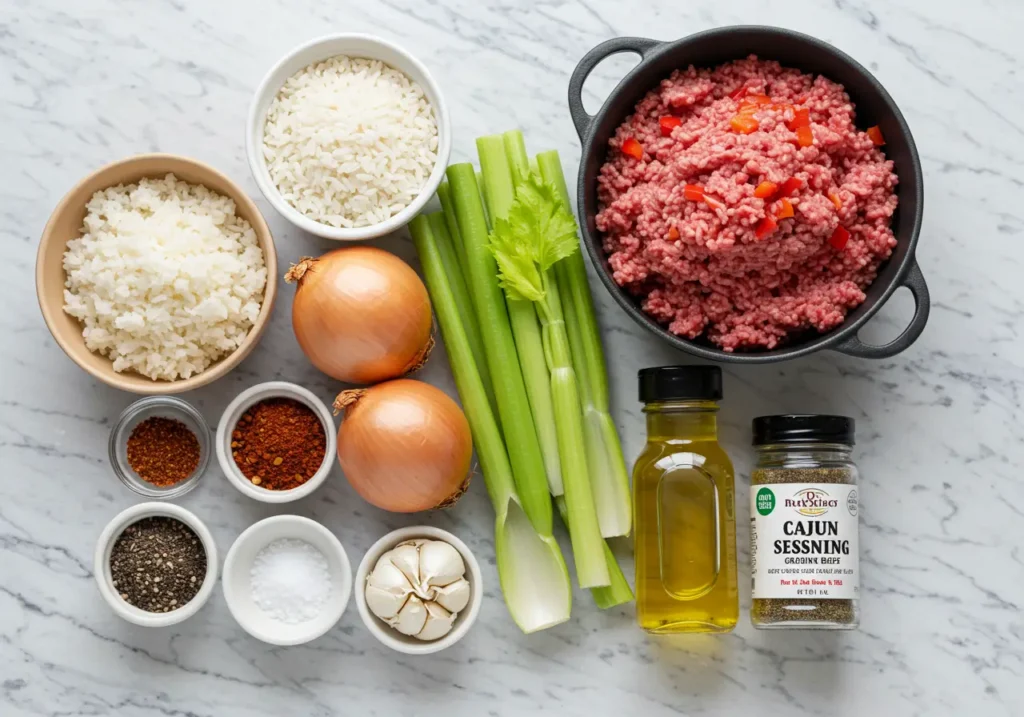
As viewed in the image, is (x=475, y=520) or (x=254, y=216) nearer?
(x=254, y=216)

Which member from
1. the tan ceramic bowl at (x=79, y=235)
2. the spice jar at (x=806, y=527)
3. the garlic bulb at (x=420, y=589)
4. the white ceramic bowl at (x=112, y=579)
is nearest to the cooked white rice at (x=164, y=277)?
the tan ceramic bowl at (x=79, y=235)

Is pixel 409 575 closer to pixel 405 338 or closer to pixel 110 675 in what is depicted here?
pixel 405 338

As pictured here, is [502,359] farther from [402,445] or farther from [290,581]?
[290,581]

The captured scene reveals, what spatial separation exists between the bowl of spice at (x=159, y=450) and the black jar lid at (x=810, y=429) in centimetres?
101

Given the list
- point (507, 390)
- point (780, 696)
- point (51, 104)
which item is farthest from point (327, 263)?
point (780, 696)

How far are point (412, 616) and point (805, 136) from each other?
995mm

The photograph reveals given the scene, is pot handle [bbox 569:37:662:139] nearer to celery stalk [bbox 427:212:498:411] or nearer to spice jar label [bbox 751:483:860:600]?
celery stalk [bbox 427:212:498:411]

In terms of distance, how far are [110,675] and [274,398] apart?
599mm

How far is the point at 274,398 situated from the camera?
1660 millimetres

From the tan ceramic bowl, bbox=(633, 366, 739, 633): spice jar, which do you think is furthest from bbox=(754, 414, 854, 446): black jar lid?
the tan ceramic bowl

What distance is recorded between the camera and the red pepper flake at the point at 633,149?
1539 mm

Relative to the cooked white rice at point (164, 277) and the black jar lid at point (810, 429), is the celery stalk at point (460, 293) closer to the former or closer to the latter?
the cooked white rice at point (164, 277)

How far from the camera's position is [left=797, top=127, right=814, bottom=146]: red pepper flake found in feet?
4.70

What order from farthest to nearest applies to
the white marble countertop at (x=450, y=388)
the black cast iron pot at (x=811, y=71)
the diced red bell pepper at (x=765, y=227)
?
the white marble countertop at (x=450, y=388)
the black cast iron pot at (x=811, y=71)
the diced red bell pepper at (x=765, y=227)
